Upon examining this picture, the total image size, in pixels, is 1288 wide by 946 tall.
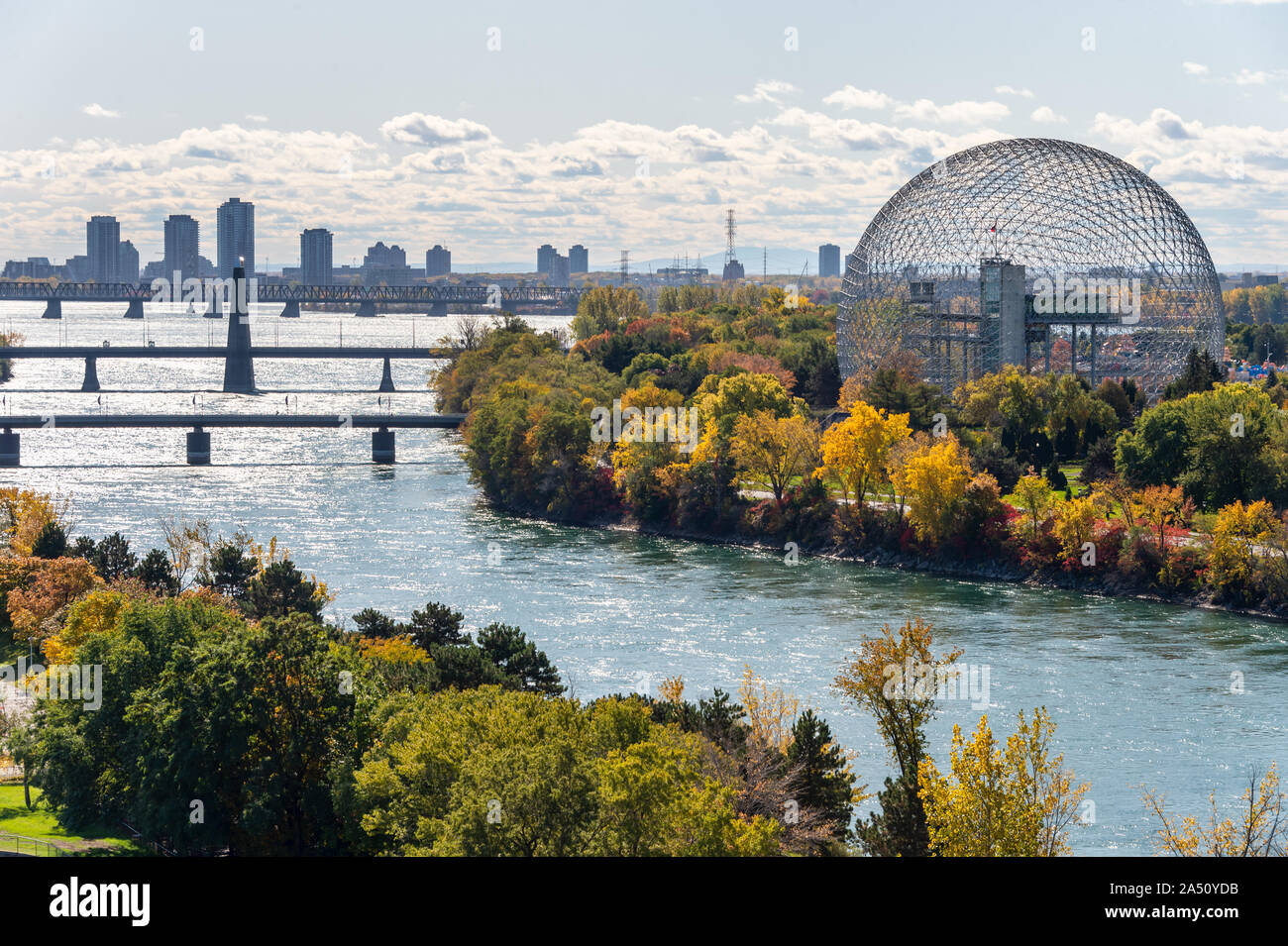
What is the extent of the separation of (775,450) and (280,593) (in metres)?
27.6

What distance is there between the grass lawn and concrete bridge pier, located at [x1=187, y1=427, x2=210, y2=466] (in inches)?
2239

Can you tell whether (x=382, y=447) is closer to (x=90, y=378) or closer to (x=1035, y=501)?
(x=1035, y=501)

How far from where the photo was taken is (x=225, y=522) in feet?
206

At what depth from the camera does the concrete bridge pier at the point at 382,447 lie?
289ft

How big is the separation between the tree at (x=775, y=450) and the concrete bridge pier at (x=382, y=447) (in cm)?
2953

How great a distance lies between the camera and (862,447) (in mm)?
62062

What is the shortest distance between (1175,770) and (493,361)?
76.4 m

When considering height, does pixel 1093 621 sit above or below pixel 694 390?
below

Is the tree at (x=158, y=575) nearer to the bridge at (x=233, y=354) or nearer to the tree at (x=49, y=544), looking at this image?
the tree at (x=49, y=544)

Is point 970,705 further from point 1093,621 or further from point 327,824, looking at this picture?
point 327,824

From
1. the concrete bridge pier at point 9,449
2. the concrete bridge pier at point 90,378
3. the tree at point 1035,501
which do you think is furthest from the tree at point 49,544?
the concrete bridge pier at point 90,378

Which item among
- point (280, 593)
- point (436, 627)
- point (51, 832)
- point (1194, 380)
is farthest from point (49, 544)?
point (1194, 380)

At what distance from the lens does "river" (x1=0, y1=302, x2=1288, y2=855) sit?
33188mm

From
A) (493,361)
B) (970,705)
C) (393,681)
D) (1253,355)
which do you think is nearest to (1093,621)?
(970,705)
